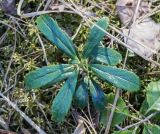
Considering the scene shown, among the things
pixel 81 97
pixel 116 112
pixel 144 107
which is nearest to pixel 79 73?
pixel 81 97

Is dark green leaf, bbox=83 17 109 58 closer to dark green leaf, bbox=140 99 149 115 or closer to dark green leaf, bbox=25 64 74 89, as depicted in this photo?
dark green leaf, bbox=25 64 74 89

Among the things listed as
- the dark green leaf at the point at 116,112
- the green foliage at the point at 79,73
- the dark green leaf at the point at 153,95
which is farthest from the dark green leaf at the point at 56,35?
the dark green leaf at the point at 153,95

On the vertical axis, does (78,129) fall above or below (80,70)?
below

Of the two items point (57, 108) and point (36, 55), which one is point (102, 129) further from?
point (36, 55)

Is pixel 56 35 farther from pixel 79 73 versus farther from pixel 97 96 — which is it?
pixel 97 96

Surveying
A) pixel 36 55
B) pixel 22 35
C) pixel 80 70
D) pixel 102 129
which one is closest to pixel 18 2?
pixel 22 35
